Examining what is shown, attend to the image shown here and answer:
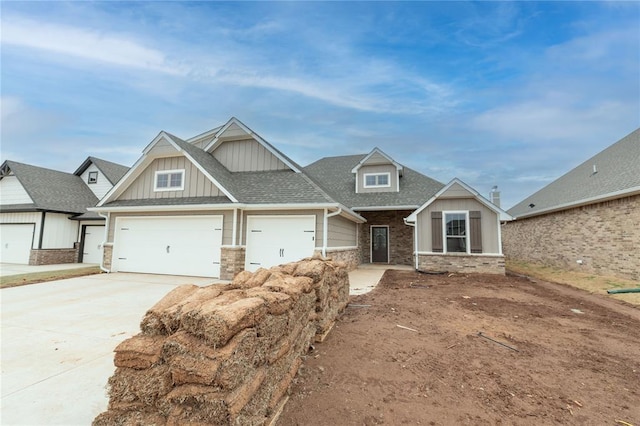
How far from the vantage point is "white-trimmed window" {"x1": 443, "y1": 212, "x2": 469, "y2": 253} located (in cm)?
1184

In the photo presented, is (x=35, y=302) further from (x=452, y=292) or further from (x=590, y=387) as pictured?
(x=452, y=292)

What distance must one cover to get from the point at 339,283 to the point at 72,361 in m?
4.12

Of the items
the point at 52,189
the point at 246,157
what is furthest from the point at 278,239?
the point at 52,189

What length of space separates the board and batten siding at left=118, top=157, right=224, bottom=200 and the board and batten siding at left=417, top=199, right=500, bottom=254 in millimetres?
8932

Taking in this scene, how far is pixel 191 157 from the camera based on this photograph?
10.8 metres

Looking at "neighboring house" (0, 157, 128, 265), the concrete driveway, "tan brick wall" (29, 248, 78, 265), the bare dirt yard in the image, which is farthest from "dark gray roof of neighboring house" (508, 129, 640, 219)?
"tan brick wall" (29, 248, 78, 265)

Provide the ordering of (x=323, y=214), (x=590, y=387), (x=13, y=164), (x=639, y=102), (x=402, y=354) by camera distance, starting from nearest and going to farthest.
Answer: (x=590, y=387), (x=402, y=354), (x=323, y=214), (x=639, y=102), (x=13, y=164)

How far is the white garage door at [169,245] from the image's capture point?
10438 millimetres

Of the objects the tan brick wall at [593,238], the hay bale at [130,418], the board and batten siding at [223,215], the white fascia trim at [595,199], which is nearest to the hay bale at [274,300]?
the hay bale at [130,418]

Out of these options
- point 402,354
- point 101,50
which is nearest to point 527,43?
point 402,354

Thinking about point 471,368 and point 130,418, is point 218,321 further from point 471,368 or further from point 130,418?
point 471,368

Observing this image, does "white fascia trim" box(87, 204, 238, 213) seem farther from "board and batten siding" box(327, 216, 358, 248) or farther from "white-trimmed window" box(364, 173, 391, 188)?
"white-trimmed window" box(364, 173, 391, 188)

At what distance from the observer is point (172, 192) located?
1124 cm

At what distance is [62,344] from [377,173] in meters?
14.6
